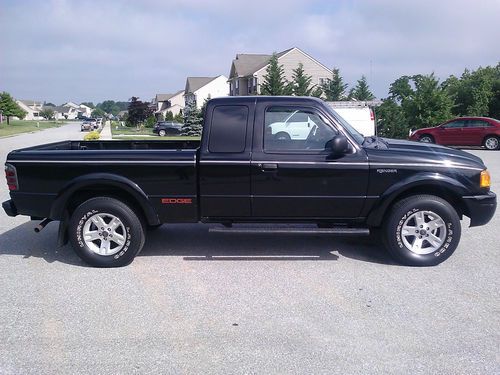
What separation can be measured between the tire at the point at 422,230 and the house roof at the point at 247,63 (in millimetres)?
48732

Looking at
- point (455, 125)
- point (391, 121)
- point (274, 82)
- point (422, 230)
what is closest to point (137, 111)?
point (274, 82)

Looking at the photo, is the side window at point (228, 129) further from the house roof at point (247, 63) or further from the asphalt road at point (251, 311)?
the house roof at point (247, 63)

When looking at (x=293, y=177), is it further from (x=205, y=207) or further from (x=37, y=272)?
(x=37, y=272)

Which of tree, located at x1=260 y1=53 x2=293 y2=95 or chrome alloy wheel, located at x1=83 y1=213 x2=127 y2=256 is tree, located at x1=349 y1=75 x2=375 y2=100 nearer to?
tree, located at x1=260 y1=53 x2=293 y2=95

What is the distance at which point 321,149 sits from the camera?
5121 millimetres

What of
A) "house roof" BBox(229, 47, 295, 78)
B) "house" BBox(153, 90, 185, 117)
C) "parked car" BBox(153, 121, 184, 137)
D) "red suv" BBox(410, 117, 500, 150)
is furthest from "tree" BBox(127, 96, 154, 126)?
"red suv" BBox(410, 117, 500, 150)

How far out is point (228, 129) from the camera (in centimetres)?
520

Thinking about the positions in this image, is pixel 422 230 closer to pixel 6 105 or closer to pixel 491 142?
pixel 491 142

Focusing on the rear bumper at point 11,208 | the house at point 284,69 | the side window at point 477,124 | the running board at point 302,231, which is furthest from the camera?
the house at point 284,69

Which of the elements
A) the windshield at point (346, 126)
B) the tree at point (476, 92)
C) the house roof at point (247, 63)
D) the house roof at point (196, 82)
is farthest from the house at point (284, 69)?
the windshield at point (346, 126)

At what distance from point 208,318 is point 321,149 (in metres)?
2.27

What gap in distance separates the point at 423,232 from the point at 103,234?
12.0ft

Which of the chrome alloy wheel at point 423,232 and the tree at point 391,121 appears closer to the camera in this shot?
the chrome alloy wheel at point 423,232

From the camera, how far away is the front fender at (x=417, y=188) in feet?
16.5
